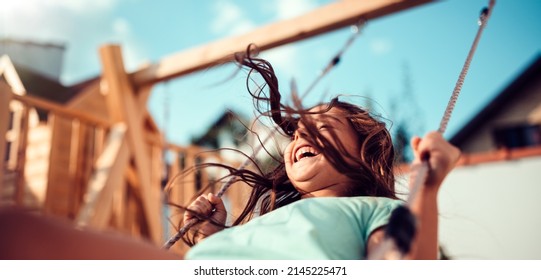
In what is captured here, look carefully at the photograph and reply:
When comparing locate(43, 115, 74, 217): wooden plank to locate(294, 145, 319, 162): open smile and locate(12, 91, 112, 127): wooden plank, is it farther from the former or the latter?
locate(294, 145, 319, 162): open smile

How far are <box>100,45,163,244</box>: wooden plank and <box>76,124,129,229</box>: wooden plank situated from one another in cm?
5

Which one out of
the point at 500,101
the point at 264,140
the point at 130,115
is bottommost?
the point at 264,140

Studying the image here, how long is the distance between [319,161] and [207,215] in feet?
0.84

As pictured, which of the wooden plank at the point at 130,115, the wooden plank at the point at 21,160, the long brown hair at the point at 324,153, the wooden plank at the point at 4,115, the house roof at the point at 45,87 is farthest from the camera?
the house roof at the point at 45,87

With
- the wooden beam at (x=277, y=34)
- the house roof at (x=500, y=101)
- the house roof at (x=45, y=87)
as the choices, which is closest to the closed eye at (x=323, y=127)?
the wooden beam at (x=277, y=34)

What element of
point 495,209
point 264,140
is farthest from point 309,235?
point 495,209

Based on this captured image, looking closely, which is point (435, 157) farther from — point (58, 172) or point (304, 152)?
point (58, 172)

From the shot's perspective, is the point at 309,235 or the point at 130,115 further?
the point at 130,115

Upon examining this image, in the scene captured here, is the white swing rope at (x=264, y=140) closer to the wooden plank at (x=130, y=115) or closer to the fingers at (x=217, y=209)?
the fingers at (x=217, y=209)

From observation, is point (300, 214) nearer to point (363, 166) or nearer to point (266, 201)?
point (363, 166)

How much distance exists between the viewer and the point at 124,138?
2717mm

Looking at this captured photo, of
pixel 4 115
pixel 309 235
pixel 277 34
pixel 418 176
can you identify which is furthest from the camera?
pixel 277 34

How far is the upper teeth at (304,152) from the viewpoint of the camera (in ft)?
3.50

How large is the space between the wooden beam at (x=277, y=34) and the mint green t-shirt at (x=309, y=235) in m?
1.30
